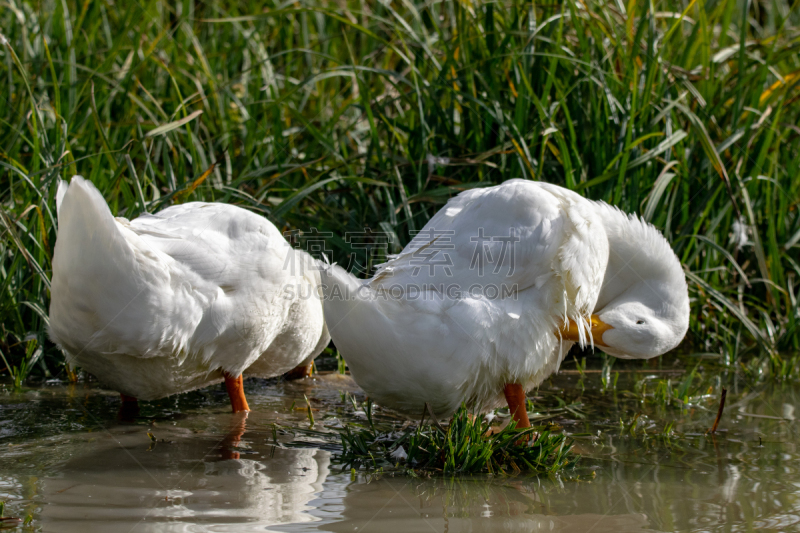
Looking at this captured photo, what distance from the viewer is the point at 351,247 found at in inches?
173

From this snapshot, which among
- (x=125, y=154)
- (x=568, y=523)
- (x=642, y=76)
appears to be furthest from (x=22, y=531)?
(x=642, y=76)

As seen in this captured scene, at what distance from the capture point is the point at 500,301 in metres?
2.88

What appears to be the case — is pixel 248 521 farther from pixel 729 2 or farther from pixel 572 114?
pixel 729 2

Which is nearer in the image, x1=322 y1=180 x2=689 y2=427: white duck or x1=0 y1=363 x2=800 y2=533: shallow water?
x1=0 y1=363 x2=800 y2=533: shallow water

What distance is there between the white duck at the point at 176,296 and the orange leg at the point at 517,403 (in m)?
1.12

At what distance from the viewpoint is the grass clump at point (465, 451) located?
264 centimetres

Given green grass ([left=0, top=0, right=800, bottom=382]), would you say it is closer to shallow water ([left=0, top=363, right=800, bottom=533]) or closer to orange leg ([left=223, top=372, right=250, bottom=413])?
shallow water ([left=0, top=363, right=800, bottom=533])

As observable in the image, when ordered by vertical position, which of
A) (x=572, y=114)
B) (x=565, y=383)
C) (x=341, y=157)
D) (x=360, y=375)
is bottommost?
(x=565, y=383)

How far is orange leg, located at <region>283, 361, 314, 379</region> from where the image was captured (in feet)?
13.4

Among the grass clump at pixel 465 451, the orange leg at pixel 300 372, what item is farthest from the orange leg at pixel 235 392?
the grass clump at pixel 465 451

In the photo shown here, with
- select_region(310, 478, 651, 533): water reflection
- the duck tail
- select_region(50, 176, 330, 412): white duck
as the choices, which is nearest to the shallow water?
select_region(310, 478, 651, 533): water reflection

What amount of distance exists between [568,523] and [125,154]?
2.93m

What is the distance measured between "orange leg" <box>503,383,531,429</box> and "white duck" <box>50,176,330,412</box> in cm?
112

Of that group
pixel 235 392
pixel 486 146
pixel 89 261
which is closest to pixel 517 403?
pixel 235 392
